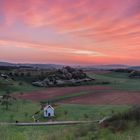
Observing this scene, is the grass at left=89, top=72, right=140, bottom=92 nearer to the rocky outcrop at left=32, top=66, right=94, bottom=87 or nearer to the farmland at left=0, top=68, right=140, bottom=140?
the rocky outcrop at left=32, top=66, right=94, bottom=87

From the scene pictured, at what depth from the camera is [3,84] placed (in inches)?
4277

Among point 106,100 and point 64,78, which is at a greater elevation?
point 64,78

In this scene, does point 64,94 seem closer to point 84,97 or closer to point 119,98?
point 84,97

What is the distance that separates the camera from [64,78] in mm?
128875

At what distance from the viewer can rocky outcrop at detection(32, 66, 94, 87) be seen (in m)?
120

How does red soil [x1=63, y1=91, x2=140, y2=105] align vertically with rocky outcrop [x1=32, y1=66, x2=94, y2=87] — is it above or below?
below

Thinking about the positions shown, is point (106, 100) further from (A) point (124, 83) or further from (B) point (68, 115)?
(A) point (124, 83)

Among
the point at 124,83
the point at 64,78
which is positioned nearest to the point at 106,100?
the point at 124,83

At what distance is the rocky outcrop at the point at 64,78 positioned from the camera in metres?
120

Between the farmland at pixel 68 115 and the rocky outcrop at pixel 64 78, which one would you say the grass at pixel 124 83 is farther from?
the farmland at pixel 68 115

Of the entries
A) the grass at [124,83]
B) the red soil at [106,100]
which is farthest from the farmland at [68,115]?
the grass at [124,83]

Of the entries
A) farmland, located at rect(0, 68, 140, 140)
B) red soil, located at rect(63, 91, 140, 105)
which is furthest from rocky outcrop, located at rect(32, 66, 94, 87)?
red soil, located at rect(63, 91, 140, 105)

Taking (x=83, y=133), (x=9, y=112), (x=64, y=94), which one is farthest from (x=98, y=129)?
(x=64, y=94)

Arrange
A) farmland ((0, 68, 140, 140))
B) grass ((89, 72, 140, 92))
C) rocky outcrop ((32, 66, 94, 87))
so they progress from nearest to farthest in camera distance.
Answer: farmland ((0, 68, 140, 140)) < grass ((89, 72, 140, 92)) < rocky outcrop ((32, 66, 94, 87))
